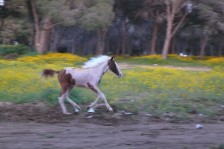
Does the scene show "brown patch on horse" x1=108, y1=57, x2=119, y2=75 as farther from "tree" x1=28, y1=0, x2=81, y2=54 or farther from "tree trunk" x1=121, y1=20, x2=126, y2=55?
"tree trunk" x1=121, y1=20, x2=126, y2=55

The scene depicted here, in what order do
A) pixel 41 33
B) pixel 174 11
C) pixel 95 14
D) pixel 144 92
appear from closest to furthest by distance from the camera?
pixel 144 92 → pixel 95 14 → pixel 41 33 → pixel 174 11

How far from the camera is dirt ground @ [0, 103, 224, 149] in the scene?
9.89m

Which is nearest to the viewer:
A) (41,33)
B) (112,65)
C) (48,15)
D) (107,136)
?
(107,136)

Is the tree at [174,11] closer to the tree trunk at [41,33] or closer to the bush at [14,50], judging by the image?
the tree trunk at [41,33]

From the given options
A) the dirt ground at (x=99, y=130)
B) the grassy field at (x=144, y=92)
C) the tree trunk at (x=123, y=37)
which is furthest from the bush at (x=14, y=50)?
the dirt ground at (x=99, y=130)

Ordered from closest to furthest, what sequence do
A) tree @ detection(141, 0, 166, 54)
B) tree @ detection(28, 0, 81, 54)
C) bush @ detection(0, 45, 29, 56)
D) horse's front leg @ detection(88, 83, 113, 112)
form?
horse's front leg @ detection(88, 83, 113, 112)
tree @ detection(28, 0, 81, 54)
bush @ detection(0, 45, 29, 56)
tree @ detection(141, 0, 166, 54)

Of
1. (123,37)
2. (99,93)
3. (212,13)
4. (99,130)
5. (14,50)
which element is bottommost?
(99,130)

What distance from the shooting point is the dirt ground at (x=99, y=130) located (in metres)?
9.89

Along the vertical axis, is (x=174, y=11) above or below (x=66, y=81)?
above

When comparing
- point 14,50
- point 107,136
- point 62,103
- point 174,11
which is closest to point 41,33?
point 14,50

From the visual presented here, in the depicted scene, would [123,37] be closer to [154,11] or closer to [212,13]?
[154,11]

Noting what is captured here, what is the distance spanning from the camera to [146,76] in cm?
2183

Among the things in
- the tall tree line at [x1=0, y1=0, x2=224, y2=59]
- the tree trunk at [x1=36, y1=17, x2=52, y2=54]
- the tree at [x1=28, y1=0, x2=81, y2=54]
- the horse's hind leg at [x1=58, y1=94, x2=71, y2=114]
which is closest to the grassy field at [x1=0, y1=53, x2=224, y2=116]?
the horse's hind leg at [x1=58, y1=94, x2=71, y2=114]

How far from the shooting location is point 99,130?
38.5ft
